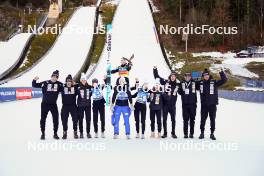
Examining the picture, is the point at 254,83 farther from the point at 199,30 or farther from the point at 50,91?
the point at 199,30

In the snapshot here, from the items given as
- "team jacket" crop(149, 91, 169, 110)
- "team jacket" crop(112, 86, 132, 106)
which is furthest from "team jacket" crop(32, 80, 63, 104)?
"team jacket" crop(149, 91, 169, 110)

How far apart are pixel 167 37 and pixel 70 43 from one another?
290 inches

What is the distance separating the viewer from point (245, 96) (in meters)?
15.6

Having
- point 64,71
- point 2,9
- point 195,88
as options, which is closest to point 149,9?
point 2,9

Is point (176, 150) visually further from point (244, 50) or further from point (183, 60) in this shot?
point (244, 50)

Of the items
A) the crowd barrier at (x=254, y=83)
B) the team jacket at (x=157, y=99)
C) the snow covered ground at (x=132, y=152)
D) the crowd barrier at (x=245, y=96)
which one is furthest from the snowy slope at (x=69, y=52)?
the team jacket at (x=157, y=99)

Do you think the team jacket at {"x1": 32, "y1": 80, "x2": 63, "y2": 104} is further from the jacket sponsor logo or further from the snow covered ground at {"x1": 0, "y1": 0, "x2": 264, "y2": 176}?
the jacket sponsor logo

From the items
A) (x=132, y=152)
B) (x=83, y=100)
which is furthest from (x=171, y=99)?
(x=132, y=152)

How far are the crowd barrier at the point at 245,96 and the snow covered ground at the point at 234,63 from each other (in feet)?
16.6

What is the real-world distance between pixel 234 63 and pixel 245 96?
9.96 meters

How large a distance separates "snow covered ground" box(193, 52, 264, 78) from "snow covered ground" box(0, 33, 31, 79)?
438 inches

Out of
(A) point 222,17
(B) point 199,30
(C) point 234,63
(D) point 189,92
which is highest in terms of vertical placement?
(A) point 222,17

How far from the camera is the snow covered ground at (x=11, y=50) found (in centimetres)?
2397

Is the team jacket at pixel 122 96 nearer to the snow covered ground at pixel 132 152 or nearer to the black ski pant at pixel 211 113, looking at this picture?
the snow covered ground at pixel 132 152
